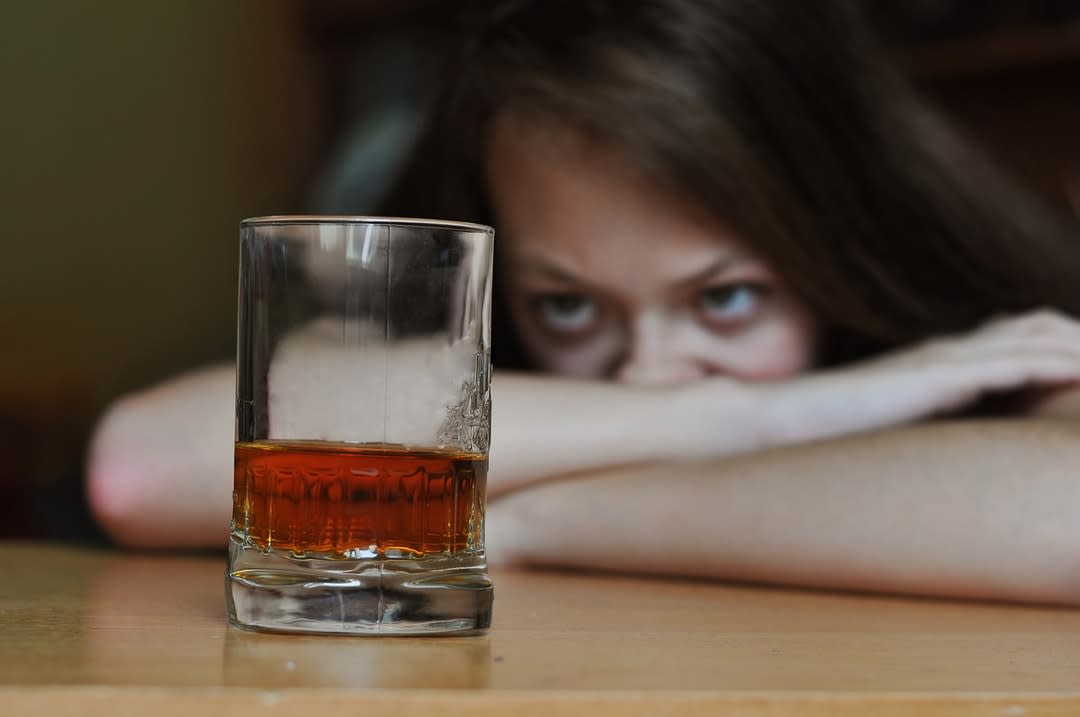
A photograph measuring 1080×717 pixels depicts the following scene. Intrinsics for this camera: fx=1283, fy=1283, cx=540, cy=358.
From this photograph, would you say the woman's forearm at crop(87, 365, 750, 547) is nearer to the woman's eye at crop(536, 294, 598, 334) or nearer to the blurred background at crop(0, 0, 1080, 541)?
the woman's eye at crop(536, 294, 598, 334)

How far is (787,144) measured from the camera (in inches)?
56.2

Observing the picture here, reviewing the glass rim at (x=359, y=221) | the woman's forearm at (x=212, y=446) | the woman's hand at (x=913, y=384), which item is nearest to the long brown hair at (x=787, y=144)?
the woman's hand at (x=913, y=384)

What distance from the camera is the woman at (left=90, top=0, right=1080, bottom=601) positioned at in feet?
2.83

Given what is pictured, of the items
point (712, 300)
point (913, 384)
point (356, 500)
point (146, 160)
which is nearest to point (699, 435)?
point (913, 384)

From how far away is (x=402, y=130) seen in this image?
3.15 meters

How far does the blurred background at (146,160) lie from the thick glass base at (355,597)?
115 inches

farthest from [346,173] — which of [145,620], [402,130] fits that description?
[145,620]

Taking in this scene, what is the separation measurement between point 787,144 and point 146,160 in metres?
2.95

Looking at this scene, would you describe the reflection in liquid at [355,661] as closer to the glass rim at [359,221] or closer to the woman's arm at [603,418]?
the glass rim at [359,221]

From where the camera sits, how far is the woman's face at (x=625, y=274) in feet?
4.52

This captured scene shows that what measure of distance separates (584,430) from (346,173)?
223cm

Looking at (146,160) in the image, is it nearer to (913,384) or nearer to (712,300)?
(712,300)

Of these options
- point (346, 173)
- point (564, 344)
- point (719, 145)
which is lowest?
point (564, 344)

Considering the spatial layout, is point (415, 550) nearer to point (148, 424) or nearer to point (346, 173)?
point (148, 424)
